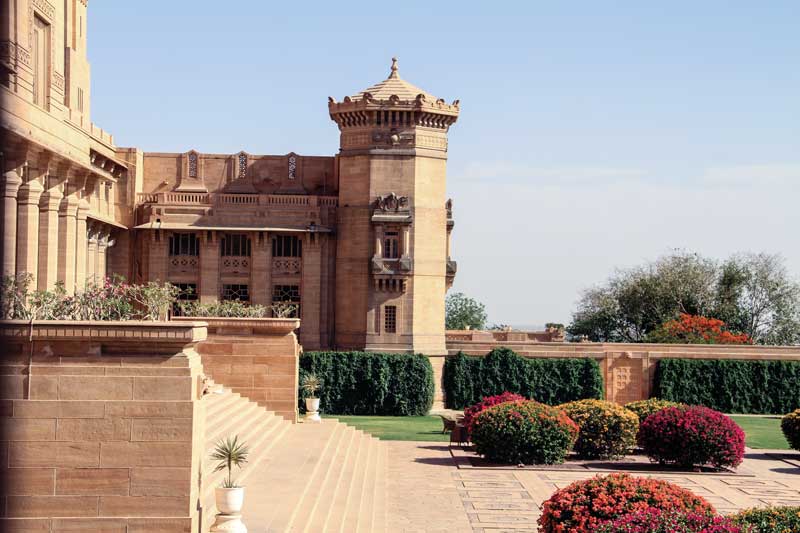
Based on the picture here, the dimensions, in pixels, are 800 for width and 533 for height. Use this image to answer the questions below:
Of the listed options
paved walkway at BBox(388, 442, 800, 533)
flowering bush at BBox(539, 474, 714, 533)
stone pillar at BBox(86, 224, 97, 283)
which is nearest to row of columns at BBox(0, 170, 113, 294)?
paved walkway at BBox(388, 442, 800, 533)

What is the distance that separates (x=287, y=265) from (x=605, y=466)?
2624 centimetres

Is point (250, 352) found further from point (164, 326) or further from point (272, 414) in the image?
point (164, 326)

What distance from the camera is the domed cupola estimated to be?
168 feet

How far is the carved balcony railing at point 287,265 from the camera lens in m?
53.0

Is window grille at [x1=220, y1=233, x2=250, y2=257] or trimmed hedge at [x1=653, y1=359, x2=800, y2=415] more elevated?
window grille at [x1=220, y1=233, x2=250, y2=257]

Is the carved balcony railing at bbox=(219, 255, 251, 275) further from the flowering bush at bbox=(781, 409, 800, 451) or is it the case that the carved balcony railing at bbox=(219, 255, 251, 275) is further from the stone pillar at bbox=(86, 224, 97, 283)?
the flowering bush at bbox=(781, 409, 800, 451)

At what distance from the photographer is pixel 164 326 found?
14531mm

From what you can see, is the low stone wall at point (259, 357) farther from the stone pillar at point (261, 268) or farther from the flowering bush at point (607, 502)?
the stone pillar at point (261, 268)

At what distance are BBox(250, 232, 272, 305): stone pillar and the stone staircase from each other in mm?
20892

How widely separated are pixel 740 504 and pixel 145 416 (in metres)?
15.1

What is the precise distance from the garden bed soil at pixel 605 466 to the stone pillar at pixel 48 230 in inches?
482

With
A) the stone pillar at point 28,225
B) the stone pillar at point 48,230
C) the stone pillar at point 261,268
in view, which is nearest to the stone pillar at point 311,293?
the stone pillar at point 261,268

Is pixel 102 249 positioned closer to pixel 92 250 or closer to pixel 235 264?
pixel 92 250

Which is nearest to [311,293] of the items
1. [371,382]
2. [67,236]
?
[371,382]
